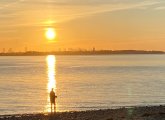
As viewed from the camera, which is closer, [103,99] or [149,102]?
[149,102]

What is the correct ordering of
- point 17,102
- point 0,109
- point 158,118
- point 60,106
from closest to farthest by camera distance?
point 158,118 → point 0,109 → point 60,106 → point 17,102

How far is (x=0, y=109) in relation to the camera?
49750 mm

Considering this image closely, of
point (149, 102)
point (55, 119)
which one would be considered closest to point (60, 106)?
point (149, 102)

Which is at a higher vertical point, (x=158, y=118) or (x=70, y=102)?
(x=158, y=118)

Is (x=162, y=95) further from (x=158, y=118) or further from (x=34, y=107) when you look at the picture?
(x=158, y=118)

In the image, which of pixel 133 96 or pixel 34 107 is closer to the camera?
pixel 34 107

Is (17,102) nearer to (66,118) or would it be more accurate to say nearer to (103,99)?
(103,99)

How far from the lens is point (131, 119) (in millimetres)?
25922

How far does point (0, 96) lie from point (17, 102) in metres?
9.59

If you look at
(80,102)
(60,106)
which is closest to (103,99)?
(80,102)

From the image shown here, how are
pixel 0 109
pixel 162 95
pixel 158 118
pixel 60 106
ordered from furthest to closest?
Answer: pixel 162 95 < pixel 60 106 < pixel 0 109 < pixel 158 118

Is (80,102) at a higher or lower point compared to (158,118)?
lower

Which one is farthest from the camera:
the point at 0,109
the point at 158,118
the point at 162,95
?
the point at 162,95

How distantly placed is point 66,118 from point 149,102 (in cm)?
2818
